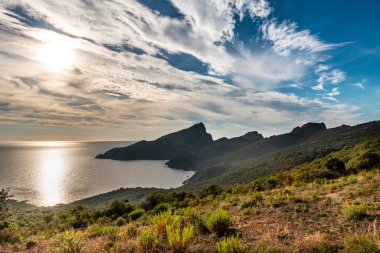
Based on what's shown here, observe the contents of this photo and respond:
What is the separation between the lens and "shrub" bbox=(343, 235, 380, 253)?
201 inches

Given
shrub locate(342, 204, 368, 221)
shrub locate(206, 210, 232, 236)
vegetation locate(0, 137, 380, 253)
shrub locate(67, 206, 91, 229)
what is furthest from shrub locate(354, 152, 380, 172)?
shrub locate(67, 206, 91, 229)

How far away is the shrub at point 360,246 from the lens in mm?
5098

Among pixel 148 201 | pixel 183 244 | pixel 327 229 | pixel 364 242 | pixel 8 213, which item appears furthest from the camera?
pixel 148 201

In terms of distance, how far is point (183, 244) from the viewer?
631 centimetres

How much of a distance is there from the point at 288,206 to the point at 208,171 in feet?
457

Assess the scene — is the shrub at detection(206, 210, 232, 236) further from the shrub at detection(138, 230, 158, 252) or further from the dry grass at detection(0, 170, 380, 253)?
the shrub at detection(138, 230, 158, 252)

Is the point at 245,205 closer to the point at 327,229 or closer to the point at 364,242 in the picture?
the point at 327,229

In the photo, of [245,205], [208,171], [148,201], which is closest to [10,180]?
[208,171]

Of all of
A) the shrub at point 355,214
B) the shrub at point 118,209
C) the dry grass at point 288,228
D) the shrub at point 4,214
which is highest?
the shrub at point 355,214

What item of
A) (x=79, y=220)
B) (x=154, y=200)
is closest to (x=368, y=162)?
(x=154, y=200)

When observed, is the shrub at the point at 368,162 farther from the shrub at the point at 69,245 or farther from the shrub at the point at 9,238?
the shrub at the point at 9,238

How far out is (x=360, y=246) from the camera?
5.19 meters

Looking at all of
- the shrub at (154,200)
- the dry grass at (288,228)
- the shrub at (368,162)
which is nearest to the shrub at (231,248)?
the dry grass at (288,228)

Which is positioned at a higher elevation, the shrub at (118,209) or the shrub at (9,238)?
the shrub at (9,238)
